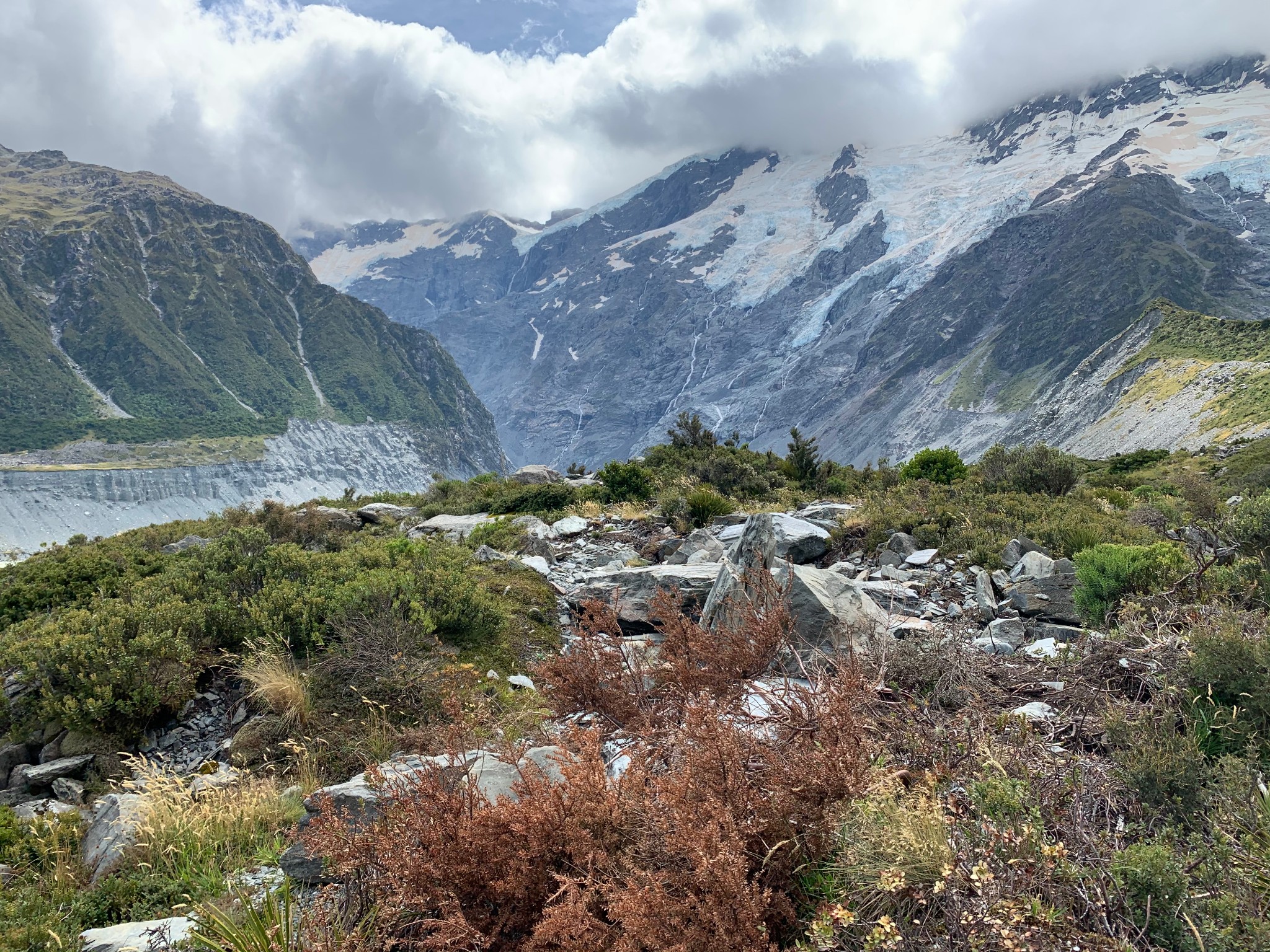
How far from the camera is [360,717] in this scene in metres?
5.75

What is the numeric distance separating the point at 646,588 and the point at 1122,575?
5042 mm

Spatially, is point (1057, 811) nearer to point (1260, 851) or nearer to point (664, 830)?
point (1260, 851)

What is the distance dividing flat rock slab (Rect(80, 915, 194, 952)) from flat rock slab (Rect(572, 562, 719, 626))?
16.0 ft

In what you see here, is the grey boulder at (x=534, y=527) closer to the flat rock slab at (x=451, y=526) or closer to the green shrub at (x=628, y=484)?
the flat rock slab at (x=451, y=526)

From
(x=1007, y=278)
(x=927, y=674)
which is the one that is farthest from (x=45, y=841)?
(x=1007, y=278)

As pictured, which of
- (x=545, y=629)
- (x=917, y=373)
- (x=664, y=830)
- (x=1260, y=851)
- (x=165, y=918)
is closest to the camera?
(x=1260, y=851)

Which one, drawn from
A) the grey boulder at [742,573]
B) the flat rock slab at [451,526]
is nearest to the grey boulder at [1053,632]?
the grey boulder at [742,573]

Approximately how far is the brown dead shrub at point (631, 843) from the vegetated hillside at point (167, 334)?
131 metres

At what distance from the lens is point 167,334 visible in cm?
14988

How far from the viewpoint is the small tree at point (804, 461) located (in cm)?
2158

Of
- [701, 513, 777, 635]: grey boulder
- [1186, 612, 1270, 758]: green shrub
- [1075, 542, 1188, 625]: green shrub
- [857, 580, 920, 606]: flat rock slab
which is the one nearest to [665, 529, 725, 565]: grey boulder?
[701, 513, 777, 635]: grey boulder

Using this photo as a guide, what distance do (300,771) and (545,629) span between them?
11.8 ft

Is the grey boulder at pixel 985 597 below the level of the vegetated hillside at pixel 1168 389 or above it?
above

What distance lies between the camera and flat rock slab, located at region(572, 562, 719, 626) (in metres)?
8.04
